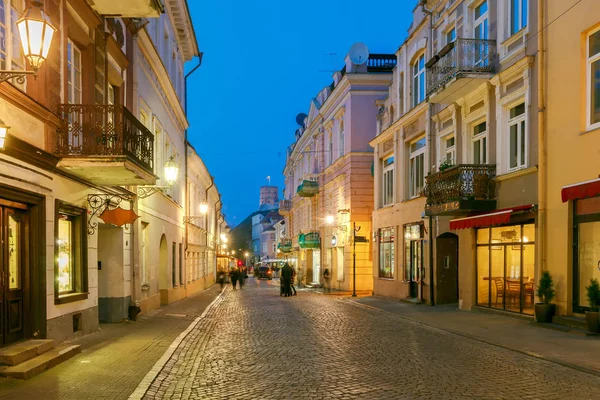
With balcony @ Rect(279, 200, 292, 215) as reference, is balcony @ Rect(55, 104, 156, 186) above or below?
above

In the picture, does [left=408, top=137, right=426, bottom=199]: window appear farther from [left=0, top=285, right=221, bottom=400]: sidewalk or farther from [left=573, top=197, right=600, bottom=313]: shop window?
[left=0, top=285, right=221, bottom=400]: sidewalk

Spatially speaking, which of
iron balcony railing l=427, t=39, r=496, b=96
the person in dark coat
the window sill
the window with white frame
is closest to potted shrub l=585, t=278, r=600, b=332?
iron balcony railing l=427, t=39, r=496, b=96

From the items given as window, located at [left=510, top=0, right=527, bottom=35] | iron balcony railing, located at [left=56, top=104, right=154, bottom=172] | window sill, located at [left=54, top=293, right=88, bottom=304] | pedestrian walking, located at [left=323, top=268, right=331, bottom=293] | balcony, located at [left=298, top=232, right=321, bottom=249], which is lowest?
pedestrian walking, located at [left=323, top=268, right=331, bottom=293]

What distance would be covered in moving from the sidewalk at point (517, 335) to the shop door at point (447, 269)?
1743 millimetres

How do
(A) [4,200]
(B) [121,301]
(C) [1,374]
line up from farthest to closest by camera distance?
1. (B) [121,301]
2. (A) [4,200]
3. (C) [1,374]

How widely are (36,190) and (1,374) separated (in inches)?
124

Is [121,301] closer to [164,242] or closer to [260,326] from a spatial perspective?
[260,326]

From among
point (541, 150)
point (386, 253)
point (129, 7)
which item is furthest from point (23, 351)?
point (386, 253)

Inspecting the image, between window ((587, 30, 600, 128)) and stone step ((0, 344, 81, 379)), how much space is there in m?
11.3

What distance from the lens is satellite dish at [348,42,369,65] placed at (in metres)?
33.5

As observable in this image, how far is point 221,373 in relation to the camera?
9078 mm

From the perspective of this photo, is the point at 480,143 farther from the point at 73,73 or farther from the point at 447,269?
the point at 73,73

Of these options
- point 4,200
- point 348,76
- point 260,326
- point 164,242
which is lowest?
point 260,326

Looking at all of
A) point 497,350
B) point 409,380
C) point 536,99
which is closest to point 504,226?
point 536,99
